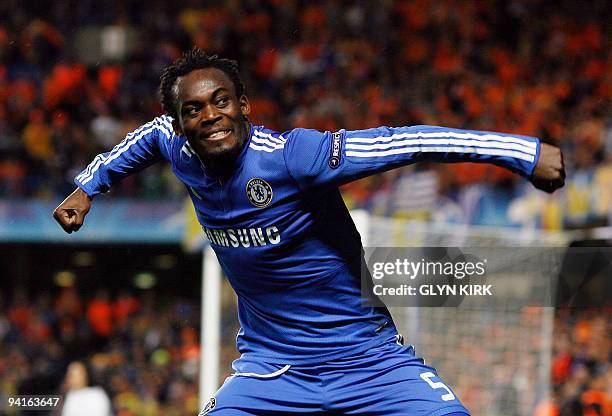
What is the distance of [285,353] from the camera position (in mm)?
3938

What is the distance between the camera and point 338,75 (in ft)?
48.0

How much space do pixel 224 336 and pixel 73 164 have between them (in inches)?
259

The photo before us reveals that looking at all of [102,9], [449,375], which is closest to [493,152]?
[449,375]

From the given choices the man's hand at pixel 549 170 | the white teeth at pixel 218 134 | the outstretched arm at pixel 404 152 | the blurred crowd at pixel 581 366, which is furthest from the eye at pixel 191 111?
the blurred crowd at pixel 581 366

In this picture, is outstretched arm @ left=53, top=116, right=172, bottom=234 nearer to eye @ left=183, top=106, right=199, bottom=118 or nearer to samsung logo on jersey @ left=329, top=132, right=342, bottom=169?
eye @ left=183, top=106, right=199, bottom=118

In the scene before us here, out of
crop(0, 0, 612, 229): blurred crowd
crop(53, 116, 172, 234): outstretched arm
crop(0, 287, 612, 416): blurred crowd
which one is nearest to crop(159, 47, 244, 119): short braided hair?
crop(53, 116, 172, 234): outstretched arm

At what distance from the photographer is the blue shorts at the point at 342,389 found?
3.79 metres

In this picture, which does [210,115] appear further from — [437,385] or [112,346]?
[112,346]

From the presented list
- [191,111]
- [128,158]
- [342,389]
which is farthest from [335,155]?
[128,158]

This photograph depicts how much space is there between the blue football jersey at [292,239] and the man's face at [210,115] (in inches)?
3.5

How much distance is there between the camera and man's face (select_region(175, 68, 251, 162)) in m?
3.77

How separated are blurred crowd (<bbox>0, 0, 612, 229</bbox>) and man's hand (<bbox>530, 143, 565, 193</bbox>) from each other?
7989 mm

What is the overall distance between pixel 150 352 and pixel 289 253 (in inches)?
366

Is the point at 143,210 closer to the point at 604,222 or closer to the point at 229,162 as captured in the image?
the point at 604,222
